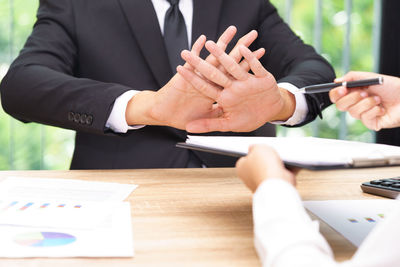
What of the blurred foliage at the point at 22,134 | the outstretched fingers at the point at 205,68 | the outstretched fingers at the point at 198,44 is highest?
the outstretched fingers at the point at 198,44

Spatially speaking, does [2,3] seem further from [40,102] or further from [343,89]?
[343,89]

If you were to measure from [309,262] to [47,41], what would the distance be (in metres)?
1.24

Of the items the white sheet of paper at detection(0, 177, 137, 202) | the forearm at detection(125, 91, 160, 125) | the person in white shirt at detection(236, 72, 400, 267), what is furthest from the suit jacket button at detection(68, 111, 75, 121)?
the person in white shirt at detection(236, 72, 400, 267)

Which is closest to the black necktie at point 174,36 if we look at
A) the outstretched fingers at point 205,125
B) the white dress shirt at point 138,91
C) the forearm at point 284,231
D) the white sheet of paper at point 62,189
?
the white dress shirt at point 138,91

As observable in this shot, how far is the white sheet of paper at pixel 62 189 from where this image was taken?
2.55ft

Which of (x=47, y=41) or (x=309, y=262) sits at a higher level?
(x=47, y=41)

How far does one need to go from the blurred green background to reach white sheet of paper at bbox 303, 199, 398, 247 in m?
2.23

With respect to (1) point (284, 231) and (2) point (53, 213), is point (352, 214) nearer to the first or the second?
(1) point (284, 231)

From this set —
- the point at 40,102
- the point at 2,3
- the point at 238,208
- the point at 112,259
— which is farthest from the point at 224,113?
the point at 2,3

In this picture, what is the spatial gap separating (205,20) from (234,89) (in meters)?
0.57

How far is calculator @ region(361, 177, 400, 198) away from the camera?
806 millimetres

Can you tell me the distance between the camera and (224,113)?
1.09m

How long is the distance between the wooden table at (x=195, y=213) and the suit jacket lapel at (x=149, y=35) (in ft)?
1.35

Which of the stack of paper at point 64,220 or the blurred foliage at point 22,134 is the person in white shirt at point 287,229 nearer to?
the stack of paper at point 64,220
